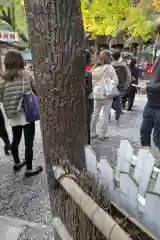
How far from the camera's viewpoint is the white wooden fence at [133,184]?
1.05 m

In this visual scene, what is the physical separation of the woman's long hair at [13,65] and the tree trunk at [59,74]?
1.66 m

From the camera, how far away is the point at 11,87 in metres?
2.93

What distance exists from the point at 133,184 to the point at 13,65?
225cm

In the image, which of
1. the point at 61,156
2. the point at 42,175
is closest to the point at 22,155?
the point at 42,175

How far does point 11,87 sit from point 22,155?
162 centimetres

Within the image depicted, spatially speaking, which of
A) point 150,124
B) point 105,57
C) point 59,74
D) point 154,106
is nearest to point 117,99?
point 105,57

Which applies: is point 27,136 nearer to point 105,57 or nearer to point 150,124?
point 150,124

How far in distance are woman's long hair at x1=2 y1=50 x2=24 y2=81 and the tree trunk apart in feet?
5.46

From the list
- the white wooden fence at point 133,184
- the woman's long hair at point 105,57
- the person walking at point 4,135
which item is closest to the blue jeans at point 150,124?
the white wooden fence at point 133,184

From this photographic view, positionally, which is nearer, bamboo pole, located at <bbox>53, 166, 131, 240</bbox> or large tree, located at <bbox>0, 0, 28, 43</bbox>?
bamboo pole, located at <bbox>53, 166, 131, 240</bbox>

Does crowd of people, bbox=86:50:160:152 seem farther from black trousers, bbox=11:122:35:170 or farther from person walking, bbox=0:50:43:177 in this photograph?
person walking, bbox=0:50:43:177

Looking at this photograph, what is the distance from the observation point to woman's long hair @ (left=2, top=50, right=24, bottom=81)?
2.86 meters

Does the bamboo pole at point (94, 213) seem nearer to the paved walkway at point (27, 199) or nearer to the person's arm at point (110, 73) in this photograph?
the paved walkway at point (27, 199)

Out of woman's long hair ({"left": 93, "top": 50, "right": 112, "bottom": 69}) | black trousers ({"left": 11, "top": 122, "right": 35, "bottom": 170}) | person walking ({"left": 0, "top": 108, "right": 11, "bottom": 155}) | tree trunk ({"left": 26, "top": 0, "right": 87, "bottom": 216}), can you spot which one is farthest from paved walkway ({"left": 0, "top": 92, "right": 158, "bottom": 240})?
woman's long hair ({"left": 93, "top": 50, "right": 112, "bottom": 69})
